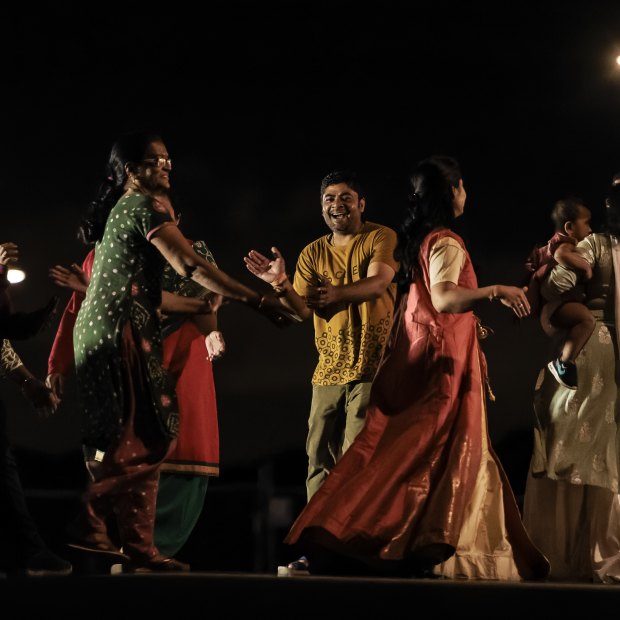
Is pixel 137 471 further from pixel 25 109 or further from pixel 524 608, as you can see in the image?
pixel 25 109

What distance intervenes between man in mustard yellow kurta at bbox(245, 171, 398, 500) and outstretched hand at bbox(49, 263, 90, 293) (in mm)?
860

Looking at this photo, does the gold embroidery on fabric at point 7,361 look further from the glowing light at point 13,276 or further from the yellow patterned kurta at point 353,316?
the yellow patterned kurta at point 353,316

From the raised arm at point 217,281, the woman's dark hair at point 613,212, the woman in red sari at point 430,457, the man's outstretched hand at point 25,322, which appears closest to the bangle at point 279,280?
the raised arm at point 217,281

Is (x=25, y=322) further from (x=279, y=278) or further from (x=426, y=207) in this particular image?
(x=426, y=207)

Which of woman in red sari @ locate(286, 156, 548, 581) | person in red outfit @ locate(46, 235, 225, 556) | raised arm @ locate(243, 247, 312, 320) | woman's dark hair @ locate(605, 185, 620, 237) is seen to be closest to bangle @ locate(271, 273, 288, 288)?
raised arm @ locate(243, 247, 312, 320)

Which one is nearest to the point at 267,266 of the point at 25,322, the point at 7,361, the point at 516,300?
the point at 516,300

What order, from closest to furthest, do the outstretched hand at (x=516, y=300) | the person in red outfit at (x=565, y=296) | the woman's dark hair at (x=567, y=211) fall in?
the outstretched hand at (x=516, y=300) → the person in red outfit at (x=565, y=296) → the woman's dark hair at (x=567, y=211)

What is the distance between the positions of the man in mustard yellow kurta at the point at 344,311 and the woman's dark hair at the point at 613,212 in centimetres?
84

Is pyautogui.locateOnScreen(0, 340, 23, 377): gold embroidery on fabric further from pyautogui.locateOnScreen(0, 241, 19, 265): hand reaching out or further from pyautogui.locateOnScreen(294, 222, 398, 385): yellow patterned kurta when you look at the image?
pyautogui.locateOnScreen(294, 222, 398, 385): yellow patterned kurta

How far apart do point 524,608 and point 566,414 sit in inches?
85.0

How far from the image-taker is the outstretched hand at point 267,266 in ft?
14.0

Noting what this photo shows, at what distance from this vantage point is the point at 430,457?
4.34 meters

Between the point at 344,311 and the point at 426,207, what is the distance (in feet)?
2.36

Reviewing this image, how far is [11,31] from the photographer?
719cm
